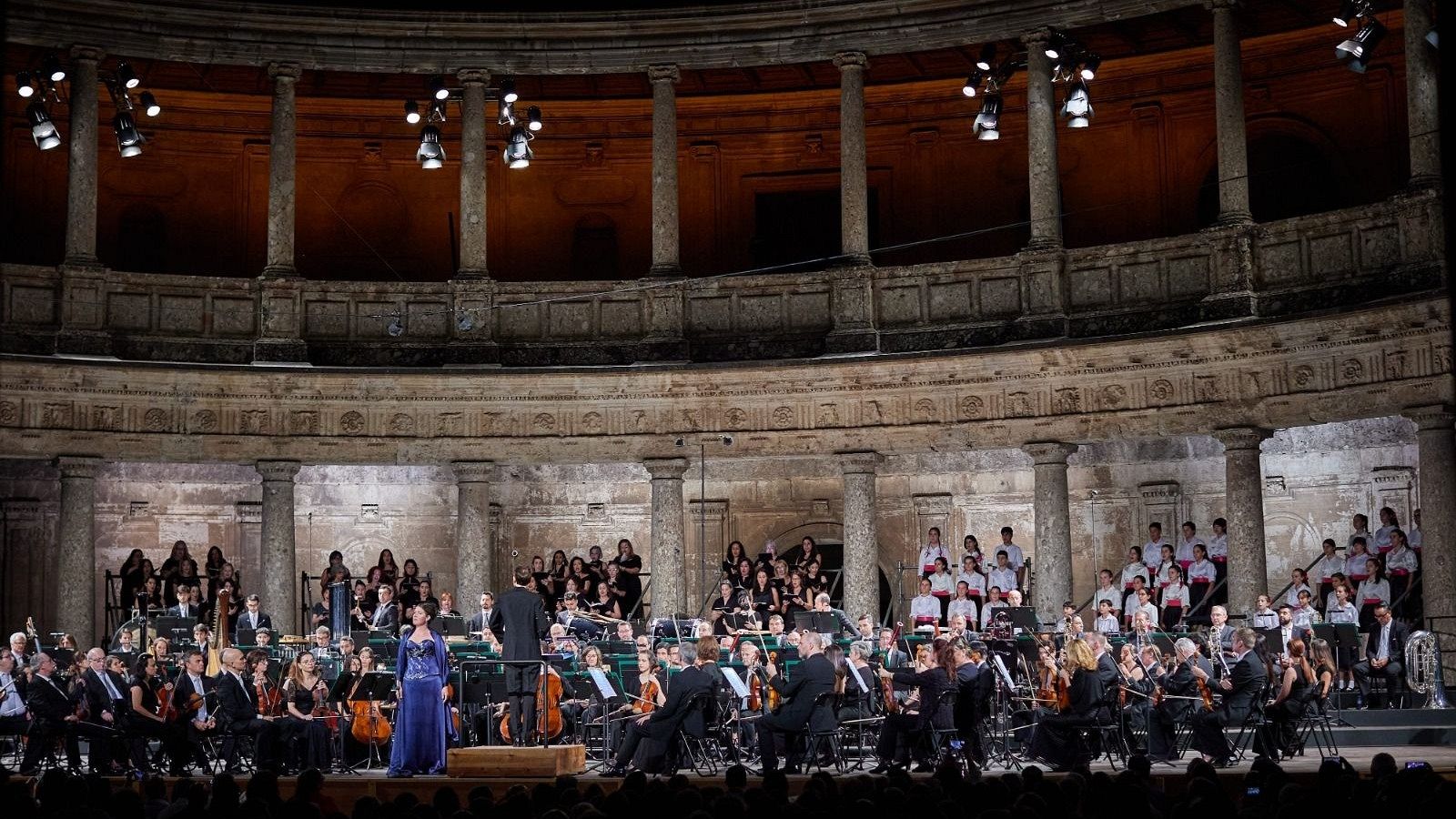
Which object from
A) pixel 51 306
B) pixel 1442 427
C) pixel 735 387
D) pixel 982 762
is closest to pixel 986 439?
pixel 735 387

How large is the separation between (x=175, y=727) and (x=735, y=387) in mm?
8905

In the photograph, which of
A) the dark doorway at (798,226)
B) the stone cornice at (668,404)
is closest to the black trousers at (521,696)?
the stone cornice at (668,404)

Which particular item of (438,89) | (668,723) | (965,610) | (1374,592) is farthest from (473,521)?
(1374,592)

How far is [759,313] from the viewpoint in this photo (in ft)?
74.8

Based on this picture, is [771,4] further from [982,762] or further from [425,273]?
[982,762]

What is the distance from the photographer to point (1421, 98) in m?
19.2

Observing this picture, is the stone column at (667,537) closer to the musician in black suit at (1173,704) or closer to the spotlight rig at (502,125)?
the spotlight rig at (502,125)

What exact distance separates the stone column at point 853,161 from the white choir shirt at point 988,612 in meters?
4.73

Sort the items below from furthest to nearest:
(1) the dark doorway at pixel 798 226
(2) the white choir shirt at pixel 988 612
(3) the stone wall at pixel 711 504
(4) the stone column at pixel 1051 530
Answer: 1. (1) the dark doorway at pixel 798 226
2. (3) the stone wall at pixel 711 504
3. (4) the stone column at pixel 1051 530
4. (2) the white choir shirt at pixel 988 612

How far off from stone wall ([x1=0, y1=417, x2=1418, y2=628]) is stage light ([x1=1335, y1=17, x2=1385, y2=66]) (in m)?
5.55

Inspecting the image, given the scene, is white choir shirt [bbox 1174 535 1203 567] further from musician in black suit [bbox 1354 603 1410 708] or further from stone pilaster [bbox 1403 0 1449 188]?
stone pilaster [bbox 1403 0 1449 188]

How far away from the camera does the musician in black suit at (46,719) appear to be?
15.7 meters

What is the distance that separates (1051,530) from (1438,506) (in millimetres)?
4436

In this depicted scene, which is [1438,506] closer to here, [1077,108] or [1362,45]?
[1362,45]
